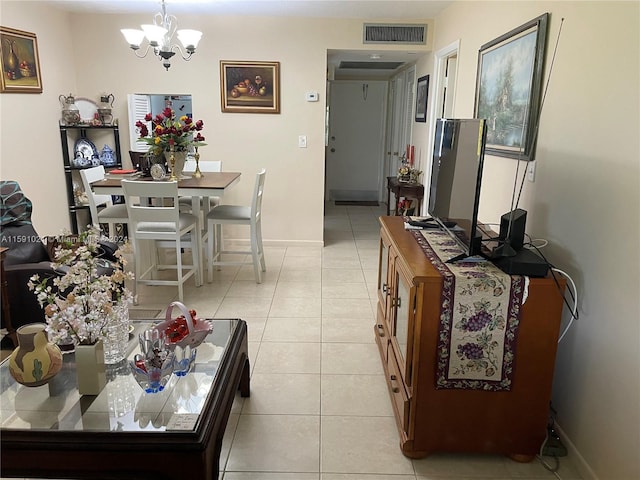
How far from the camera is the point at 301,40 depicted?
4758 mm

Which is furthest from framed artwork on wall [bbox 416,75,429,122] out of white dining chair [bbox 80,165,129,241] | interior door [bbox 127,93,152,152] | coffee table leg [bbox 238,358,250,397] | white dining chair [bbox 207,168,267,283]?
coffee table leg [bbox 238,358,250,397]

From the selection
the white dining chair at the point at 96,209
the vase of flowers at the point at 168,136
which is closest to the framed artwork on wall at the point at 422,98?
the vase of flowers at the point at 168,136

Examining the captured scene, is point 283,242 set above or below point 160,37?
below

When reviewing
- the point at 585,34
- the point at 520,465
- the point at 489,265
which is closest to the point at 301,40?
the point at 585,34

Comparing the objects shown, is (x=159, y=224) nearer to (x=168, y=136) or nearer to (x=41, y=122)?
(x=168, y=136)

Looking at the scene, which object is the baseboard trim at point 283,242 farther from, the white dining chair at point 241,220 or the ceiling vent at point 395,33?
the ceiling vent at point 395,33

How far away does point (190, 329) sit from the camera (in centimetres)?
189

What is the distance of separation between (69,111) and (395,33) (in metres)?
3.26

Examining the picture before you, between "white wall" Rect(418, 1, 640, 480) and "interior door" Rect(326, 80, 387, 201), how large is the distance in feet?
18.5

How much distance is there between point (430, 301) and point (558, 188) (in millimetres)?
865

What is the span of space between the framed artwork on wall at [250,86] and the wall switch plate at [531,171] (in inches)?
120

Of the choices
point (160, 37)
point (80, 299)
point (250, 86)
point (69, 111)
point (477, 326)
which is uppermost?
point (160, 37)

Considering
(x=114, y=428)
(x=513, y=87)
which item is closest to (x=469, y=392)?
(x=114, y=428)

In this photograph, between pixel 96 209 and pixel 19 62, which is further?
pixel 19 62
